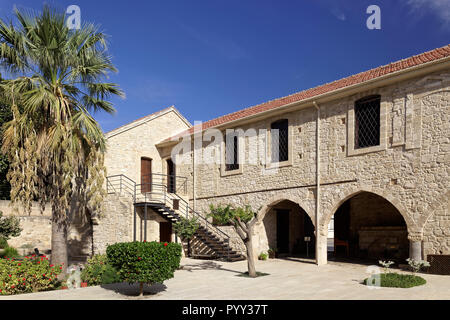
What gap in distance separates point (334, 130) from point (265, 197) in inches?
159

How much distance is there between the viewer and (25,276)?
9609mm

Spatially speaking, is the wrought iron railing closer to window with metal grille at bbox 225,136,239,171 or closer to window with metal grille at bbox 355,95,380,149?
window with metal grille at bbox 225,136,239,171

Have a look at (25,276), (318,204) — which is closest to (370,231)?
(318,204)

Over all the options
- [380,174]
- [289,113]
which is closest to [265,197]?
[289,113]

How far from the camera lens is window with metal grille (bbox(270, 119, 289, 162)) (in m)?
15.7

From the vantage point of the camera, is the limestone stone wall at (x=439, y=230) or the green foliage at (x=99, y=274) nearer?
the green foliage at (x=99, y=274)

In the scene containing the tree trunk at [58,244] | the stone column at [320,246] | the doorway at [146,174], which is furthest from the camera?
the doorway at [146,174]

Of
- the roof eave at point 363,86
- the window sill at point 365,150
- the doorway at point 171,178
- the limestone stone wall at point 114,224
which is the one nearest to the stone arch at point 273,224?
the window sill at point 365,150

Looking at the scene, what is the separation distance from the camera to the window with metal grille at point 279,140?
1569 cm

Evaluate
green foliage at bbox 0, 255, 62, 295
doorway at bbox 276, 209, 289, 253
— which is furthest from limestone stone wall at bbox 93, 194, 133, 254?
green foliage at bbox 0, 255, 62, 295

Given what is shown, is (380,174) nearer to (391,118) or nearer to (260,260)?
(391,118)

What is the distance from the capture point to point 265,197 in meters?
16.1

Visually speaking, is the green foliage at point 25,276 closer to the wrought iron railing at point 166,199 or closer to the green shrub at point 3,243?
the wrought iron railing at point 166,199

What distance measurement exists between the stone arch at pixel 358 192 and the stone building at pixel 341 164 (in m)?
0.03
